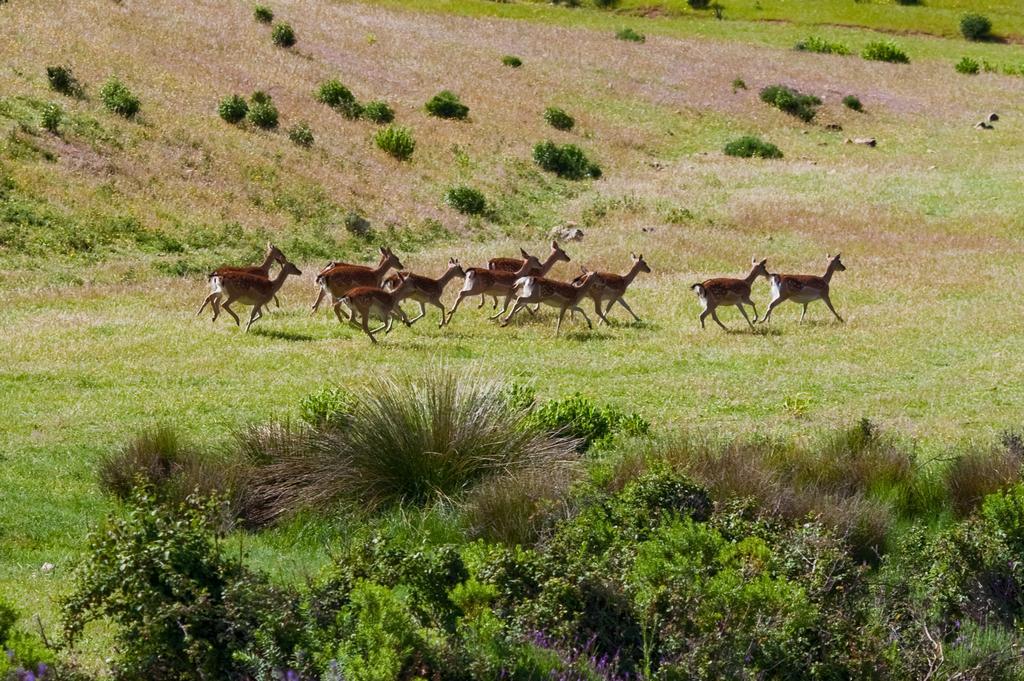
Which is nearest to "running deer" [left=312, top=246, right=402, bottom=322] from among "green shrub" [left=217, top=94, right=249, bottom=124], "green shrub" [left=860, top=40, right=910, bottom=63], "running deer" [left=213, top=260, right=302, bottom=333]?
"running deer" [left=213, top=260, right=302, bottom=333]

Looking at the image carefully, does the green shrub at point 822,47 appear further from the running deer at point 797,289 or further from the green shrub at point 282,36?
the running deer at point 797,289

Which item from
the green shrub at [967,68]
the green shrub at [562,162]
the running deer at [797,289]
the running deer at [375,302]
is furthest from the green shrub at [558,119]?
the running deer at [375,302]

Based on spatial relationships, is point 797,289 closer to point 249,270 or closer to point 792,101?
point 249,270

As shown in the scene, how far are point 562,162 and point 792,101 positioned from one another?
16.7 m

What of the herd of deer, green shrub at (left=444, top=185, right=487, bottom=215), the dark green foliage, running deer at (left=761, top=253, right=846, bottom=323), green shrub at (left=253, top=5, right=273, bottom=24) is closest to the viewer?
the herd of deer

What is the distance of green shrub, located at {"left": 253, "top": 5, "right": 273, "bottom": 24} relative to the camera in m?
57.3

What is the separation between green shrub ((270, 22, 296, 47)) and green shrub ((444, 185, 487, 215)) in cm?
1762

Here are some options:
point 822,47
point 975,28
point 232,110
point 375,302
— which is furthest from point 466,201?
point 975,28

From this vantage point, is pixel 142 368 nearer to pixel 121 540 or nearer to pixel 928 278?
pixel 121 540

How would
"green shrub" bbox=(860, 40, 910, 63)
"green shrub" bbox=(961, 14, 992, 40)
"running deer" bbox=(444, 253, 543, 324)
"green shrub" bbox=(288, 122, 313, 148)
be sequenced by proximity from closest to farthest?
1. "running deer" bbox=(444, 253, 543, 324)
2. "green shrub" bbox=(288, 122, 313, 148)
3. "green shrub" bbox=(860, 40, 910, 63)
4. "green shrub" bbox=(961, 14, 992, 40)

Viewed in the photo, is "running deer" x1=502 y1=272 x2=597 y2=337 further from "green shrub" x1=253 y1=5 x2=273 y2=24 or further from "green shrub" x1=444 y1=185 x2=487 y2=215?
"green shrub" x1=253 y1=5 x2=273 y2=24

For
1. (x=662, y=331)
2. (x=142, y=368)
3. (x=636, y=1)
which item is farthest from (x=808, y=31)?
(x=142, y=368)

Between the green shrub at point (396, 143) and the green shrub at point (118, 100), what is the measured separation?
27.3 ft

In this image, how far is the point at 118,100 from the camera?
4106 centimetres
